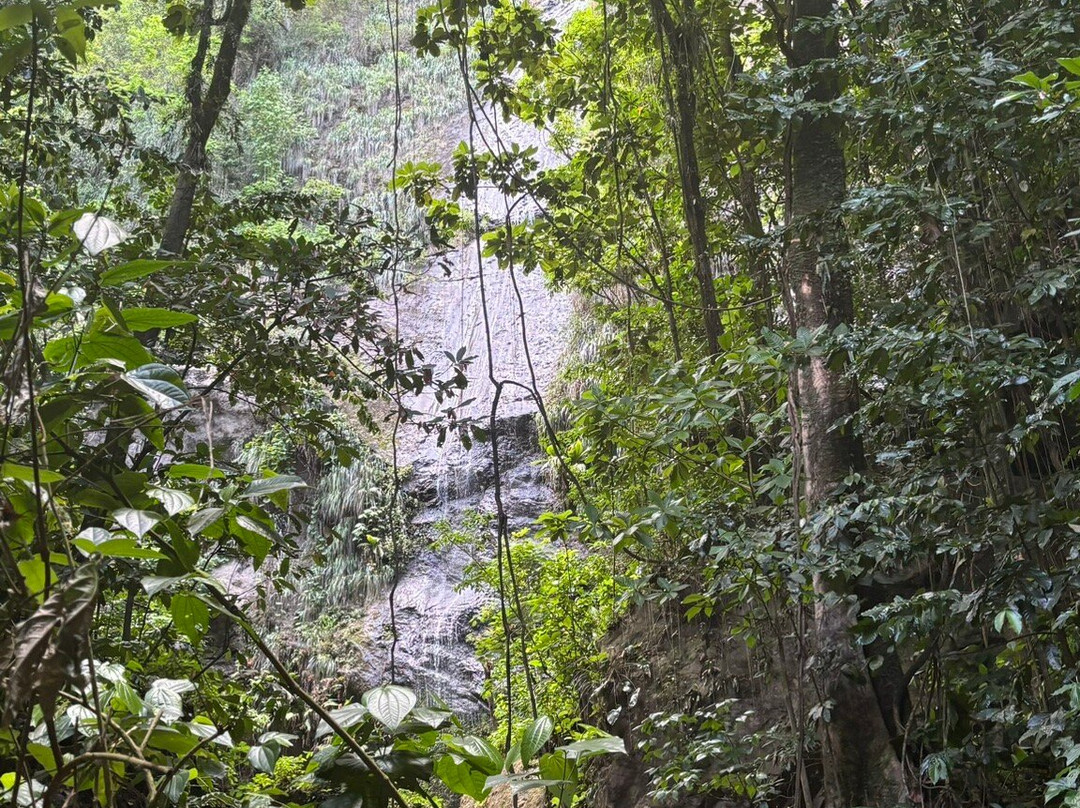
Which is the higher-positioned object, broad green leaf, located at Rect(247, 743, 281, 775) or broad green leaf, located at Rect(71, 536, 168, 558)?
broad green leaf, located at Rect(71, 536, 168, 558)

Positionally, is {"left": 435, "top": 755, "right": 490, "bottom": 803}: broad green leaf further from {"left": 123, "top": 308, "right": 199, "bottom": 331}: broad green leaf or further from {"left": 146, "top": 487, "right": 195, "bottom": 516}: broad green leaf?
{"left": 123, "top": 308, "right": 199, "bottom": 331}: broad green leaf

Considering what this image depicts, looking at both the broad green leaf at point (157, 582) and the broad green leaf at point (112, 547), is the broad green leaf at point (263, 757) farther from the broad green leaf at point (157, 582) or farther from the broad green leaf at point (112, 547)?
the broad green leaf at point (112, 547)

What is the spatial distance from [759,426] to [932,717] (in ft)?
3.88

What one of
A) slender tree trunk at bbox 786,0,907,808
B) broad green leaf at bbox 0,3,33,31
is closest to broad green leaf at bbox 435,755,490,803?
broad green leaf at bbox 0,3,33,31

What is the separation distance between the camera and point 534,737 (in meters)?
0.89

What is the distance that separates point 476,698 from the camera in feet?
25.3

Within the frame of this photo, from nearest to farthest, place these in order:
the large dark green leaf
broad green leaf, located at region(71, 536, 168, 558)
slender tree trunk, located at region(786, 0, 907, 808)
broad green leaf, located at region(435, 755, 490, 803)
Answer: the large dark green leaf → broad green leaf, located at region(71, 536, 168, 558) → broad green leaf, located at region(435, 755, 490, 803) → slender tree trunk, located at region(786, 0, 907, 808)

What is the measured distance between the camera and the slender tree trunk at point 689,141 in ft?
11.0

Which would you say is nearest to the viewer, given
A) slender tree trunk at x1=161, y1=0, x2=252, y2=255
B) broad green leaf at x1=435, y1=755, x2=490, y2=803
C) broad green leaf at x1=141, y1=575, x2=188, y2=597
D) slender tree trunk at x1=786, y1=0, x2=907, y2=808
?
broad green leaf at x1=141, y1=575, x2=188, y2=597

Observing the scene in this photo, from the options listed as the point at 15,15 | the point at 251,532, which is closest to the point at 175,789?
the point at 251,532

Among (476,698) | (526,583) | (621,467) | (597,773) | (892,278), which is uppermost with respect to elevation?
(892,278)

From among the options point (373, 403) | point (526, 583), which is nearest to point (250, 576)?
point (373, 403)

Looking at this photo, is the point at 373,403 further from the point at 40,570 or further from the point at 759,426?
the point at 40,570

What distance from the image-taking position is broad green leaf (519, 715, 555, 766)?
0.88 meters
